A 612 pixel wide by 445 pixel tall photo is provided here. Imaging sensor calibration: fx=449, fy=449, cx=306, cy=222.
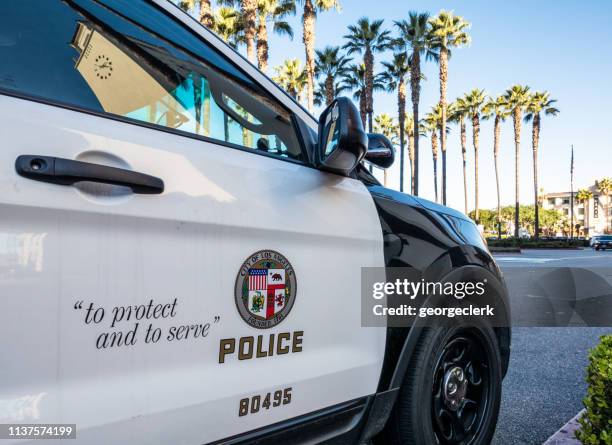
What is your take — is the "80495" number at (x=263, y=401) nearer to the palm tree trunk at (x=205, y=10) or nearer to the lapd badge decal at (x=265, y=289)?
the lapd badge decal at (x=265, y=289)

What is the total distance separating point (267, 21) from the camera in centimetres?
2206

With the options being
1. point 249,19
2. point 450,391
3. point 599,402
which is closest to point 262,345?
point 450,391

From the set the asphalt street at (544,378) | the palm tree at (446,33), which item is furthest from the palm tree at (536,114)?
the asphalt street at (544,378)

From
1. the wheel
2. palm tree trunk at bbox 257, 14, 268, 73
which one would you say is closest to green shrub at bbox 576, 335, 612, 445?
the wheel

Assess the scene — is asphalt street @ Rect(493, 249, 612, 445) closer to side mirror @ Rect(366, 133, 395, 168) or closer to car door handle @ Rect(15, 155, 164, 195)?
side mirror @ Rect(366, 133, 395, 168)

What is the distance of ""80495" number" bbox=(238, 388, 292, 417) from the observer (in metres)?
1.27

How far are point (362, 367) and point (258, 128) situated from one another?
3.12 feet

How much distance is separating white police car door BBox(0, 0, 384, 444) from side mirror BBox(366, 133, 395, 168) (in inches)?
9.7

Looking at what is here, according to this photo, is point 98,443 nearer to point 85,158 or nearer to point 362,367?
point 85,158

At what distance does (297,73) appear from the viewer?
1124 inches

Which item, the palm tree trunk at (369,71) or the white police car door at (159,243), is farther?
the palm tree trunk at (369,71)

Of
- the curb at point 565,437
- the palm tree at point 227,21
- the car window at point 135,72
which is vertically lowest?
the curb at point 565,437

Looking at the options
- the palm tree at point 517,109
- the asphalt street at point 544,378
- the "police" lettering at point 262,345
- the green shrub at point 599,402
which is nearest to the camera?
the "police" lettering at point 262,345

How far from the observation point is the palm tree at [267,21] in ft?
66.5
